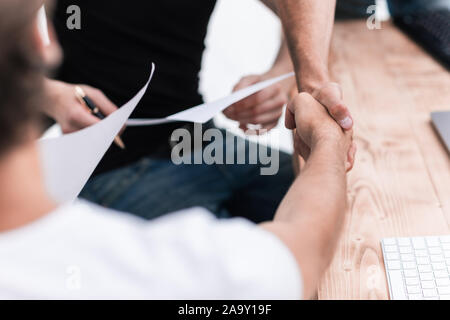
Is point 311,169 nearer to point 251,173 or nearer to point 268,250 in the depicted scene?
point 268,250

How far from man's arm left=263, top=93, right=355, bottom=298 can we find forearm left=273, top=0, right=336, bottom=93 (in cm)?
15


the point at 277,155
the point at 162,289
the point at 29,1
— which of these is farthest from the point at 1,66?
the point at 277,155

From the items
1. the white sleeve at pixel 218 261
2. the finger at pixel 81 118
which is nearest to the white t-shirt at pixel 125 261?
the white sleeve at pixel 218 261

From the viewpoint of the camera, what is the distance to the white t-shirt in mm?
426

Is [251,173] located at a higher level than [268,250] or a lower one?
lower

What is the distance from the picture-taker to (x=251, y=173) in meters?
1.22

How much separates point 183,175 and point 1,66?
2.71 ft

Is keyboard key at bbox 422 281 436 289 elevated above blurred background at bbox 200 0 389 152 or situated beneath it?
elevated above

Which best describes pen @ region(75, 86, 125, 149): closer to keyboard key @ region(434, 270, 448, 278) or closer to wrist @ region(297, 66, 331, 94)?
wrist @ region(297, 66, 331, 94)

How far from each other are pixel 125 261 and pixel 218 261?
0.24ft

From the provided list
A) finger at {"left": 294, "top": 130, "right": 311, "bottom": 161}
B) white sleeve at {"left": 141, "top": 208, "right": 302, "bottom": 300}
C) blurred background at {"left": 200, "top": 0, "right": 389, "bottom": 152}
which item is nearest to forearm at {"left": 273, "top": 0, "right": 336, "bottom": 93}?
finger at {"left": 294, "top": 130, "right": 311, "bottom": 161}

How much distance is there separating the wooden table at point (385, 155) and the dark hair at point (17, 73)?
43 centimetres

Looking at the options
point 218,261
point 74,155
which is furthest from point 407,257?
point 74,155

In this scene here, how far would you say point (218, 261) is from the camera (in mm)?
441
